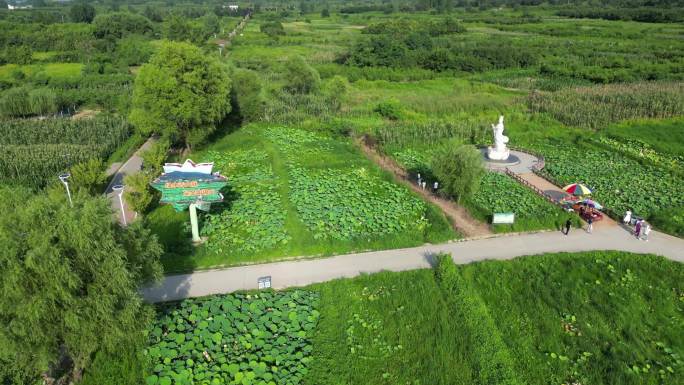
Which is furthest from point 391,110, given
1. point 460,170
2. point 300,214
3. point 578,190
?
point 300,214

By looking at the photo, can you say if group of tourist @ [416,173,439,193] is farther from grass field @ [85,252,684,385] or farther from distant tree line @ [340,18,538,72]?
distant tree line @ [340,18,538,72]

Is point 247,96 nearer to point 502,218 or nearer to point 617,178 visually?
point 502,218

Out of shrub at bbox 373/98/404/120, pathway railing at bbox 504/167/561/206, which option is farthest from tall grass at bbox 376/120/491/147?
pathway railing at bbox 504/167/561/206

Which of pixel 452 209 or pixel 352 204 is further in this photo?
pixel 352 204

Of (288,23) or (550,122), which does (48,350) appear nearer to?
(550,122)

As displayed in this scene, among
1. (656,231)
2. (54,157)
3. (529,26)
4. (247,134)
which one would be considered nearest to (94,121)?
(54,157)

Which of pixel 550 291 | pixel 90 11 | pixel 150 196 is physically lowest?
pixel 550 291
